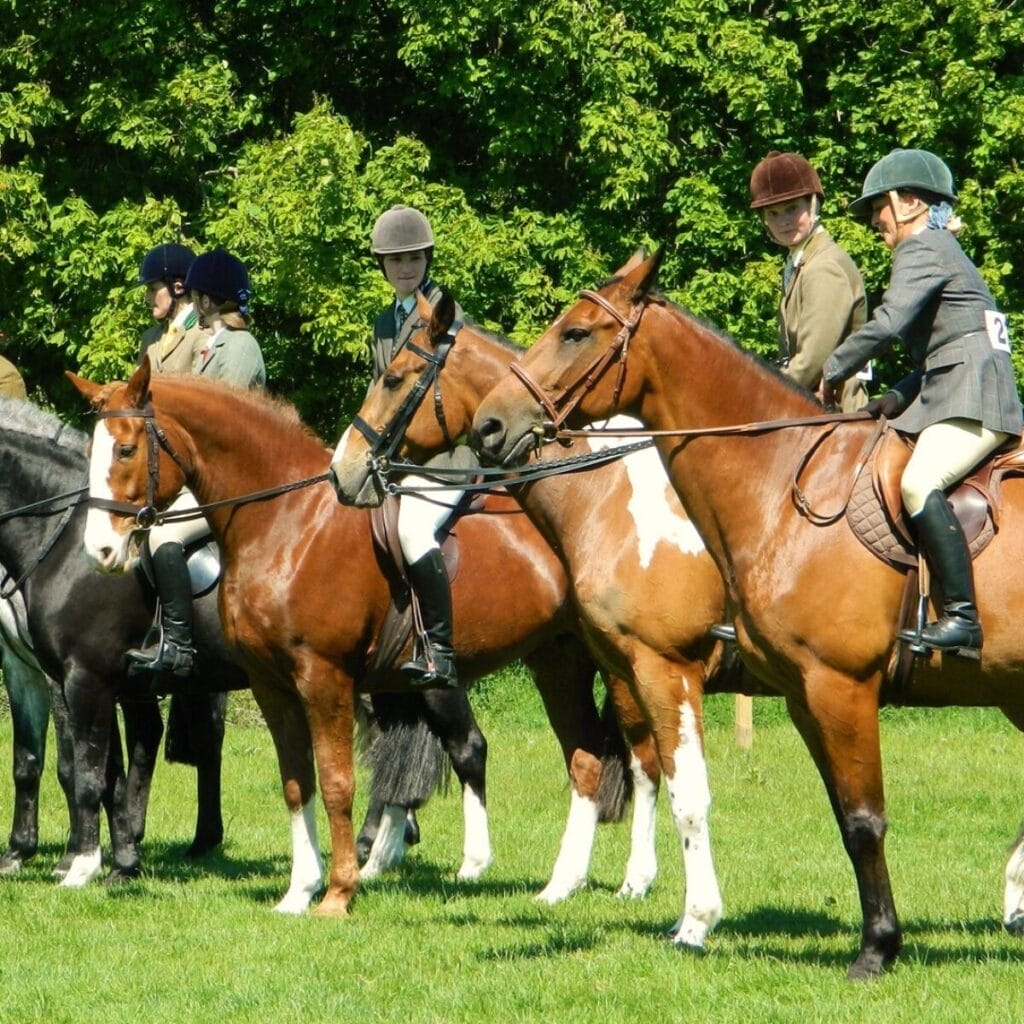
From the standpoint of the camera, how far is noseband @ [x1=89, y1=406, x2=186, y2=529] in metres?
8.39

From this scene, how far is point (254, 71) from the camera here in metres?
21.4

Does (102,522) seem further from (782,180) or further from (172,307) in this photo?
(782,180)

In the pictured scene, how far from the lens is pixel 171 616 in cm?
926

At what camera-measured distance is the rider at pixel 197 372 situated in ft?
30.3

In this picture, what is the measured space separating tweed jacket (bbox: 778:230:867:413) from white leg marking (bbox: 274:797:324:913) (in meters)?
3.37

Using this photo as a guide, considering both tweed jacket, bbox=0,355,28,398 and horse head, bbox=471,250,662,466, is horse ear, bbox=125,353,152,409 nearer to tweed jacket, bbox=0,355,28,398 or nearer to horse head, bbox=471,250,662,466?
horse head, bbox=471,250,662,466

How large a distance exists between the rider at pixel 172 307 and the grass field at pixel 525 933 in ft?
10.2

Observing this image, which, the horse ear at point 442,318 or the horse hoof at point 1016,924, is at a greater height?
the horse ear at point 442,318

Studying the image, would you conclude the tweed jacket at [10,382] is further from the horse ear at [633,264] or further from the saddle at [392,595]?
the horse ear at [633,264]

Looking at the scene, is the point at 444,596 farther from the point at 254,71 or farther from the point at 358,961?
the point at 254,71

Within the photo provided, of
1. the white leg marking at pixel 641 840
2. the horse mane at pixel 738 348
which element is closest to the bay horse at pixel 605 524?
the white leg marking at pixel 641 840

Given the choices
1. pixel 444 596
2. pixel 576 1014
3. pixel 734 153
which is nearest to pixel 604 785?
pixel 444 596

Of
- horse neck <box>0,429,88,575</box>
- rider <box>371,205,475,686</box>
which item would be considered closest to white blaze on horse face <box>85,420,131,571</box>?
horse neck <box>0,429,88,575</box>

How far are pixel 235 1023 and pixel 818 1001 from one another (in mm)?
2166
